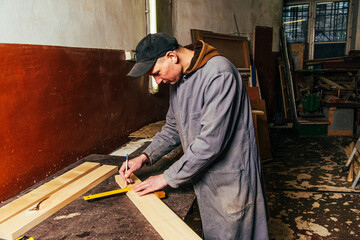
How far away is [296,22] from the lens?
321 inches

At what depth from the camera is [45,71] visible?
189 centimetres

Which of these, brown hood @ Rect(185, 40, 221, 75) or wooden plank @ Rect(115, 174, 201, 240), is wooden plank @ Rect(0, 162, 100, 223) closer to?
wooden plank @ Rect(115, 174, 201, 240)

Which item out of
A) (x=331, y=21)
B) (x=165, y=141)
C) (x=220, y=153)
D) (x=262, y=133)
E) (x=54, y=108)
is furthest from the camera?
(x=331, y=21)

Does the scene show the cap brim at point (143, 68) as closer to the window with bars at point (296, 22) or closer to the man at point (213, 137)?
the man at point (213, 137)

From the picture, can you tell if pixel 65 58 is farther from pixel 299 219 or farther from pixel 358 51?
pixel 358 51

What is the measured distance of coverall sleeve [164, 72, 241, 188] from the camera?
1.32 meters

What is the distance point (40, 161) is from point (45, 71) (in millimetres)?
634

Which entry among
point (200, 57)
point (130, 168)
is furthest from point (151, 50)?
point (130, 168)

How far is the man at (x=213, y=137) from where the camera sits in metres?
1.34

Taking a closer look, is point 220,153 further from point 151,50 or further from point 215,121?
point 151,50

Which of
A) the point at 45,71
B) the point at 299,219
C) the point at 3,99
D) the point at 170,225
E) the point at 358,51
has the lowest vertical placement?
the point at 299,219

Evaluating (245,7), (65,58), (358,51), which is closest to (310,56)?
(358,51)

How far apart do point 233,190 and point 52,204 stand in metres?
0.97

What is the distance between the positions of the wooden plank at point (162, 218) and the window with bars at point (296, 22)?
26.9 ft
